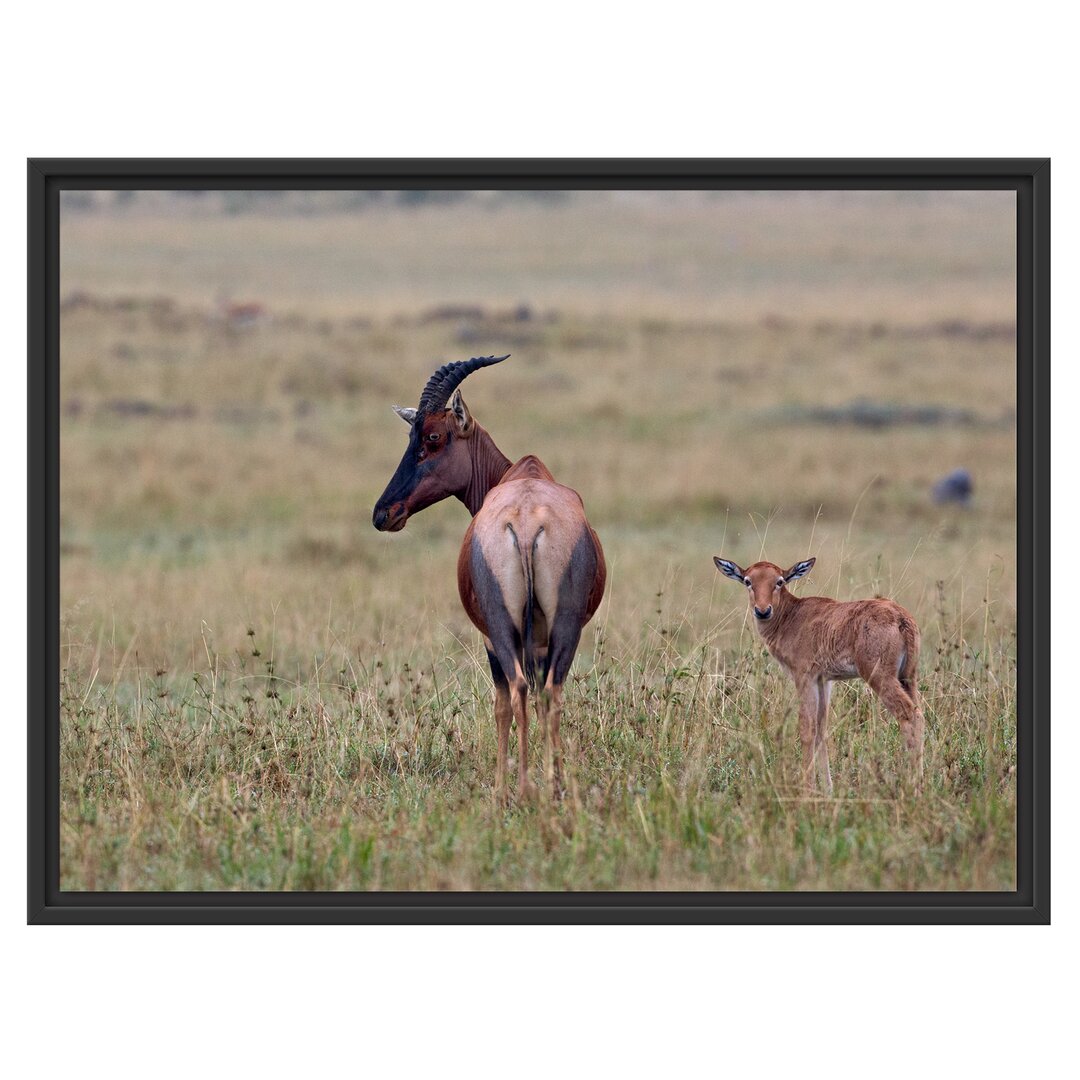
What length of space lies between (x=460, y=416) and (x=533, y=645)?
174cm

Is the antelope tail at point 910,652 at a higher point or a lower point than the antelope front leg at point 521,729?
higher

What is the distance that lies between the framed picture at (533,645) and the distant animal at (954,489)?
0.15 ft

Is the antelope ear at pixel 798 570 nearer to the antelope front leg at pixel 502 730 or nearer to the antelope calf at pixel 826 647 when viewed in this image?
the antelope calf at pixel 826 647

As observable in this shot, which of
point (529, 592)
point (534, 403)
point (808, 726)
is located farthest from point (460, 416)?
point (534, 403)

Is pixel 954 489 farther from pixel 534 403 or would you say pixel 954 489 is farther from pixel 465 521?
pixel 534 403

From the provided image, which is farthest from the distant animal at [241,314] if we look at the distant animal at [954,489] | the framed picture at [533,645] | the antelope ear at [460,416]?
the antelope ear at [460,416]

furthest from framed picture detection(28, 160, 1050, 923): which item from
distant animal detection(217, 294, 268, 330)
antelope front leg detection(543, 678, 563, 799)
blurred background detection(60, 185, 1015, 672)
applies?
distant animal detection(217, 294, 268, 330)

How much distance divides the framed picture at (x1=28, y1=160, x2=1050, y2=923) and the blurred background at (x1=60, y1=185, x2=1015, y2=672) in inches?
6.1

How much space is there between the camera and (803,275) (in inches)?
2078

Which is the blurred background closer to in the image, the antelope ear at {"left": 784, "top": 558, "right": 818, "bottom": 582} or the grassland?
the grassland

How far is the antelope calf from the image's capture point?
938 centimetres

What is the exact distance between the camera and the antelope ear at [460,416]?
10.2m

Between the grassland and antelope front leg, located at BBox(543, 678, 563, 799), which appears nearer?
the grassland
